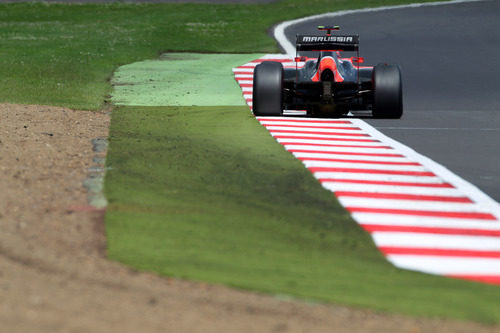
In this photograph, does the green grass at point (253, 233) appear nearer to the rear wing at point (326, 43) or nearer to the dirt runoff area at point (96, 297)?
the dirt runoff area at point (96, 297)

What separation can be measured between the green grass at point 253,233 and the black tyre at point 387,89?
3.15m

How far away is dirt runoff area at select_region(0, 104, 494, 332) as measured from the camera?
6.01 m

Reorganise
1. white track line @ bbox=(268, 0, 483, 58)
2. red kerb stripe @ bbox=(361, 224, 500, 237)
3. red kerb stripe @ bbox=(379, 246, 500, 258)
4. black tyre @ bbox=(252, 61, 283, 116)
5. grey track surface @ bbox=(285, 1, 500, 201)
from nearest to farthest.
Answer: red kerb stripe @ bbox=(379, 246, 500, 258) < red kerb stripe @ bbox=(361, 224, 500, 237) < grey track surface @ bbox=(285, 1, 500, 201) < black tyre @ bbox=(252, 61, 283, 116) < white track line @ bbox=(268, 0, 483, 58)

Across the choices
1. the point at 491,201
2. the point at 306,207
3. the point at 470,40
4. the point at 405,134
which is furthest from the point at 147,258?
the point at 470,40

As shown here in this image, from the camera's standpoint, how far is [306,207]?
33.1 ft

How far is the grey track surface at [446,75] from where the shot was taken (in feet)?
47.4

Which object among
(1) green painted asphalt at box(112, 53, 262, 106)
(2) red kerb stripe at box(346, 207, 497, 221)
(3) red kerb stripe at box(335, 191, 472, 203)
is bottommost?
(2) red kerb stripe at box(346, 207, 497, 221)

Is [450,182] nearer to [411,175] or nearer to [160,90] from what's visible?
[411,175]

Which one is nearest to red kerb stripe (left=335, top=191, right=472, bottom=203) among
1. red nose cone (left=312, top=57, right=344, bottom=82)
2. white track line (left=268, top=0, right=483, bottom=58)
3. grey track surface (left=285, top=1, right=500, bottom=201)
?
grey track surface (left=285, top=1, right=500, bottom=201)

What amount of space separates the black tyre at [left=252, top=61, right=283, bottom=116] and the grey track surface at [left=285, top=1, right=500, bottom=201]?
1.90 meters

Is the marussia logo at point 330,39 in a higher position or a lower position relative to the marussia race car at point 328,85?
higher

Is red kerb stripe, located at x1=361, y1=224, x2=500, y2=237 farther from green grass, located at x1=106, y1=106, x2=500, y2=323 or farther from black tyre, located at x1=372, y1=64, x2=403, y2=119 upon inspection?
black tyre, located at x1=372, y1=64, x2=403, y2=119

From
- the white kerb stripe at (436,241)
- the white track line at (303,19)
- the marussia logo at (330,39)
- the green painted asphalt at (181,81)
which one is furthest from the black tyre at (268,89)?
the white track line at (303,19)

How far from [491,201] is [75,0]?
3939cm
